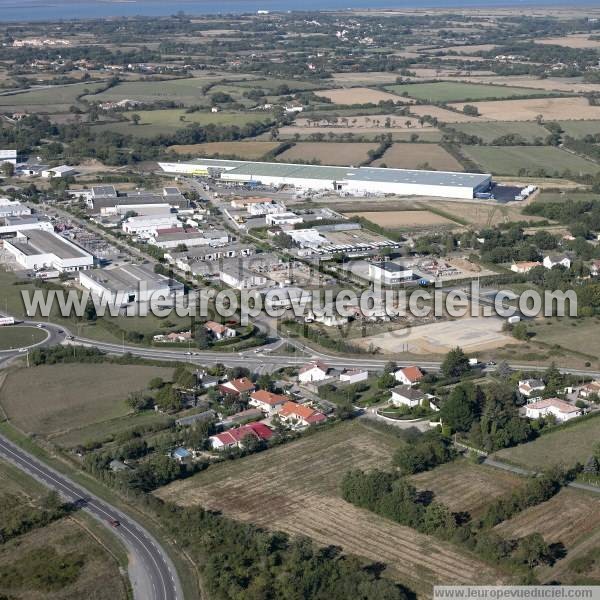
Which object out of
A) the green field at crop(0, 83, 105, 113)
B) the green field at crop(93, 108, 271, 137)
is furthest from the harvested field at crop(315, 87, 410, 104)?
the green field at crop(0, 83, 105, 113)

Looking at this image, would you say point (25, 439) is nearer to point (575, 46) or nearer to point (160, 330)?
point (160, 330)

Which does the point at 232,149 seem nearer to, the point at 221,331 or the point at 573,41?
the point at 221,331

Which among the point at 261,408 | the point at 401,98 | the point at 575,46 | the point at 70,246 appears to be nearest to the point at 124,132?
the point at 401,98

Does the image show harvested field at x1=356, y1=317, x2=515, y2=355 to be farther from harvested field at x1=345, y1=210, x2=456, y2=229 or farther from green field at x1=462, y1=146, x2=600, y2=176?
green field at x1=462, y1=146, x2=600, y2=176

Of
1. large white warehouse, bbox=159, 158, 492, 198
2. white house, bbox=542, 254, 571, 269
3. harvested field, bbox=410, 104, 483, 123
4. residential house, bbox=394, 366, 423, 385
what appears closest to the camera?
residential house, bbox=394, 366, 423, 385

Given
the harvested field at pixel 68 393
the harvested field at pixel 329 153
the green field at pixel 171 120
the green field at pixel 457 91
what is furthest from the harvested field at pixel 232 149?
the harvested field at pixel 68 393


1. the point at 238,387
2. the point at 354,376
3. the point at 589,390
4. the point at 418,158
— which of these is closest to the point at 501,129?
the point at 418,158
